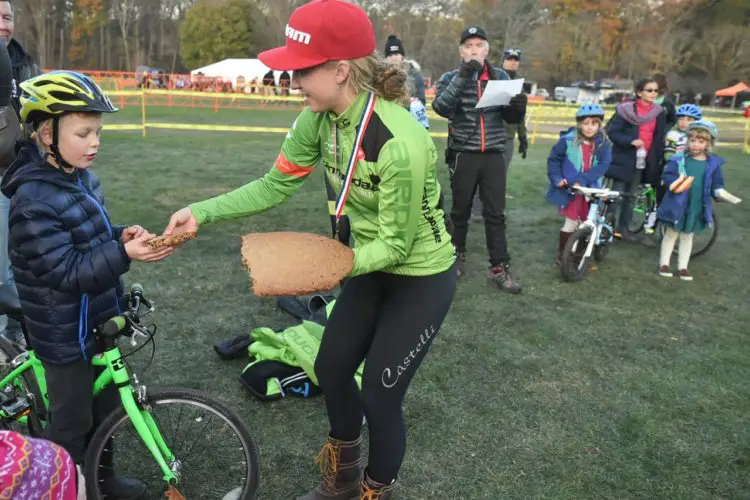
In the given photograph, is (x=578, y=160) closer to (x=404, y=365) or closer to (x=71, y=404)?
(x=404, y=365)

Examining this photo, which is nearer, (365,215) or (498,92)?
(365,215)

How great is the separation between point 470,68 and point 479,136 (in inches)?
26.1

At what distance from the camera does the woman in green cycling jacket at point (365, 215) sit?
222 cm

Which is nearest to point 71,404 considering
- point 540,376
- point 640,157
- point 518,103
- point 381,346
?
point 381,346

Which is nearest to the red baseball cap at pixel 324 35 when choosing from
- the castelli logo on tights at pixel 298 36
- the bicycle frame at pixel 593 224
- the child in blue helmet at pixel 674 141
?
the castelli logo on tights at pixel 298 36

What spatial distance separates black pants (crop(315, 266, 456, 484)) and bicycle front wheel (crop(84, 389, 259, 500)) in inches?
19.0

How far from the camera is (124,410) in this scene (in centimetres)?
254

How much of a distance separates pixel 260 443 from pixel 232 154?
37.1 feet

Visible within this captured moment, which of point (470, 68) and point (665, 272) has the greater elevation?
point (470, 68)

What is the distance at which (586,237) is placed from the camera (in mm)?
6590

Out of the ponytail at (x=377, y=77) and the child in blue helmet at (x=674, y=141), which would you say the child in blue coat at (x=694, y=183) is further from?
the ponytail at (x=377, y=77)

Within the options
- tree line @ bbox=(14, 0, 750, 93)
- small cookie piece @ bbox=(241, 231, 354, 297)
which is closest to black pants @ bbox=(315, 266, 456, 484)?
small cookie piece @ bbox=(241, 231, 354, 297)

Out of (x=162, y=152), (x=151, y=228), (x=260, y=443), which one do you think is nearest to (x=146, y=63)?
(x=162, y=152)

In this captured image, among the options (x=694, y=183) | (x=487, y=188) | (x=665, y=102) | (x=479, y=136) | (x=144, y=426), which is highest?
(x=665, y=102)
